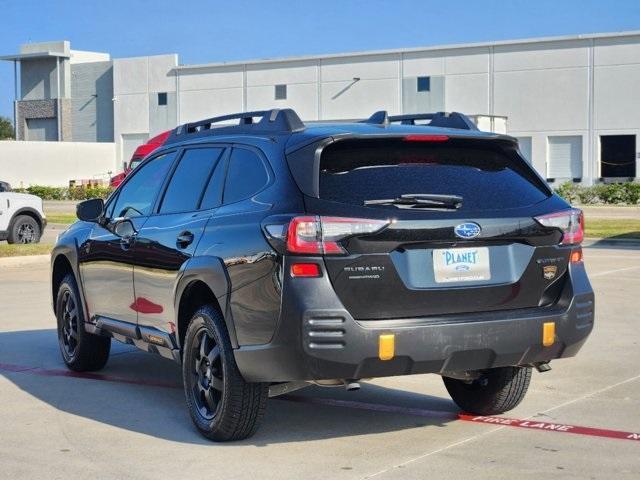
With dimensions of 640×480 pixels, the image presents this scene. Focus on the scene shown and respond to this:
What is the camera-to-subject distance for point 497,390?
7289 millimetres

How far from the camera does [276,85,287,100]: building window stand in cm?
6706

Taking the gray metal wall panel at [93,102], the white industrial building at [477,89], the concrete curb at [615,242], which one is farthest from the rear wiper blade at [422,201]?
the gray metal wall panel at [93,102]

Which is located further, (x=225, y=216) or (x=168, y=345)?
A: (x=168, y=345)

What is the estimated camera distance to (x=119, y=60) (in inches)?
2970

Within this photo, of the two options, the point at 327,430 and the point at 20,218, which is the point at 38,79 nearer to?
the point at 20,218

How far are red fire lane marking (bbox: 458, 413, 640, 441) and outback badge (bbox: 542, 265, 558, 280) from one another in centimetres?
105

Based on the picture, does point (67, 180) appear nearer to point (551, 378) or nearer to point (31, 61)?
point (31, 61)

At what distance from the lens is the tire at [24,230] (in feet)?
73.2

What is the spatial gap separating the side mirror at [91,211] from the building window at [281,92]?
58850 millimetres

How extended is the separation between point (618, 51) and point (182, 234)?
52532 mm

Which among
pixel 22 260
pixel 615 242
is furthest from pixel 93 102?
pixel 22 260

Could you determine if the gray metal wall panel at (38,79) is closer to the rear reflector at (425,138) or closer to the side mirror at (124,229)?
the side mirror at (124,229)

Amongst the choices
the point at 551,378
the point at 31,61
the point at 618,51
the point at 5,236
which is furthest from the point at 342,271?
the point at 31,61

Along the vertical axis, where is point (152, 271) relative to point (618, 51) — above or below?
below
